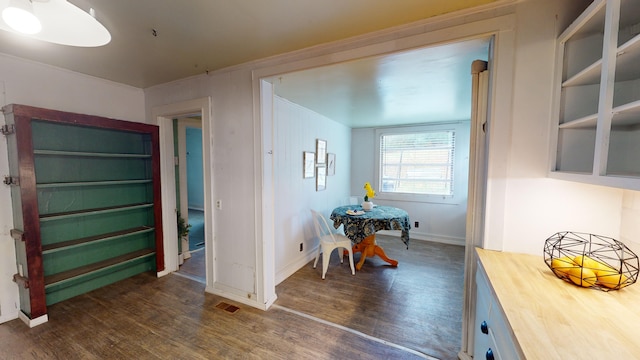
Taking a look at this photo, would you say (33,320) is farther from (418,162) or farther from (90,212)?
(418,162)

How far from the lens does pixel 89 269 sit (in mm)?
2480

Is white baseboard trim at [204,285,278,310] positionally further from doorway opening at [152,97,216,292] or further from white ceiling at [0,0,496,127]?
white ceiling at [0,0,496,127]

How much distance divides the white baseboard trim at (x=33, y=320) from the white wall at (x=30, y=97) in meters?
0.11

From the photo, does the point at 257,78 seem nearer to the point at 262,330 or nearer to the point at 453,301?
the point at 262,330

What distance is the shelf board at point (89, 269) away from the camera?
7.35 ft

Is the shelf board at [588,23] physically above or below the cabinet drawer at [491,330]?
above

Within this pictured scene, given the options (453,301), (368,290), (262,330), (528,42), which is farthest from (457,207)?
(262,330)

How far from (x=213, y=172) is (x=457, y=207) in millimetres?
4223

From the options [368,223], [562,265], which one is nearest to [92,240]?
[368,223]

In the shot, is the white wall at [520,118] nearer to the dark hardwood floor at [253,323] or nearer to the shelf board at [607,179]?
the shelf board at [607,179]

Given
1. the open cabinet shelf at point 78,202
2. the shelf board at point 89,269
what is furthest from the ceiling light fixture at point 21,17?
the shelf board at point 89,269

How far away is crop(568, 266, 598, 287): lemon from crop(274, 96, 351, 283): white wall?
254 centimetres

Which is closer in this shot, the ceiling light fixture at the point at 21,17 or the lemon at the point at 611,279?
the ceiling light fixture at the point at 21,17

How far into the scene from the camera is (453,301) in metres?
2.52
